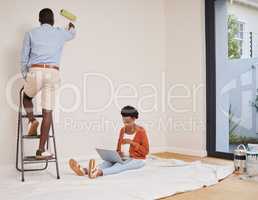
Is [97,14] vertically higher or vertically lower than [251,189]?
higher

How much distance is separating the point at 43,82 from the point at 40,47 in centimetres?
32

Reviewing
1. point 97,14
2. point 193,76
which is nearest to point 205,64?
point 193,76

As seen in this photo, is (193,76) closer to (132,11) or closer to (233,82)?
(233,82)

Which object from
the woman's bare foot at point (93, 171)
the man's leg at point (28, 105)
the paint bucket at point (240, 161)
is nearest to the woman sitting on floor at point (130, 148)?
the woman's bare foot at point (93, 171)

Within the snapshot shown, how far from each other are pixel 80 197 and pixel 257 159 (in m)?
1.62

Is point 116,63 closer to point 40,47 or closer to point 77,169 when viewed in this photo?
point 40,47

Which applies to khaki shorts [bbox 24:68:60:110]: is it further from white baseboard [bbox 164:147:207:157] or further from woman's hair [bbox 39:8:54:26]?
white baseboard [bbox 164:147:207:157]

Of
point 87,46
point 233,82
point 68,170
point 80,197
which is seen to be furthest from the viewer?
point 233,82

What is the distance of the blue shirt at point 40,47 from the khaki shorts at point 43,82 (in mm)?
86

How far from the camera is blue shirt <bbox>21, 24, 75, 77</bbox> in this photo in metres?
3.08

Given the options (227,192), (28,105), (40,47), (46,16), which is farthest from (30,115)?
(227,192)

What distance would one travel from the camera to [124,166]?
3.18 m

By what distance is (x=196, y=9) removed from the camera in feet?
14.8

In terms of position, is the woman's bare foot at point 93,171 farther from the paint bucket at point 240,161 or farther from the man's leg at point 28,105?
the paint bucket at point 240,161
